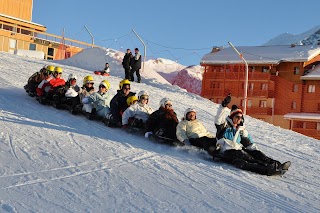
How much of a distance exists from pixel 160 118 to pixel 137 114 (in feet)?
2.88

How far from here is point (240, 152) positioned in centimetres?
753

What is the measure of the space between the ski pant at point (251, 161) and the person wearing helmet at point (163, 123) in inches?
59.8

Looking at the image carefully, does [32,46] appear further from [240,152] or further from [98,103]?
[240,152]

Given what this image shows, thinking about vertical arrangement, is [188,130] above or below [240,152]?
above

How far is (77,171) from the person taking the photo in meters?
6.21

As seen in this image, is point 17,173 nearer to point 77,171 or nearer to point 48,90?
point 77,171

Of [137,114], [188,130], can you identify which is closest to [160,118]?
[188,130]

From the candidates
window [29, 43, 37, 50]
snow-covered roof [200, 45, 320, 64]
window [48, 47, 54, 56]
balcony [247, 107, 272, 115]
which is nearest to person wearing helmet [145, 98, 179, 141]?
snow-covered roof [200, 45, 320, 64]

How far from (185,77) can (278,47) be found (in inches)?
325

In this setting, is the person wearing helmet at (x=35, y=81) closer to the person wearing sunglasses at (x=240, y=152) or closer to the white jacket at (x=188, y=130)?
the white jacket at (x=188, y=130)

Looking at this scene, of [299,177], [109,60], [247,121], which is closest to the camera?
[299,177]

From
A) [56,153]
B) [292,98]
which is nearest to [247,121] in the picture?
[56,153]

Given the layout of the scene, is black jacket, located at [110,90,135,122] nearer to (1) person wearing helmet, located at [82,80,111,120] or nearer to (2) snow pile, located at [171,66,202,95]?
(1) person wearing helmet, located at [82,80,111,120]

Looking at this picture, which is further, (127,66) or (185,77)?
(185,77)
